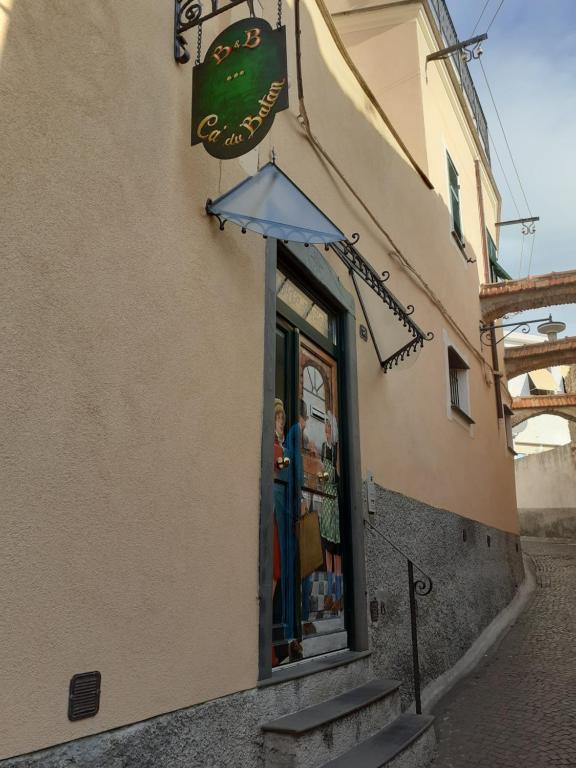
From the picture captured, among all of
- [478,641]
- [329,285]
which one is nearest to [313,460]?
[329,285]

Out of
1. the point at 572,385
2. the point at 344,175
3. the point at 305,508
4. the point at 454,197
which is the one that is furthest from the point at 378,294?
the point at 572,385

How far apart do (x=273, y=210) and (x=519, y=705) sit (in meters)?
4.38

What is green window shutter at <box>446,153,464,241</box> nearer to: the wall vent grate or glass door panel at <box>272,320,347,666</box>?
glass door panel at <box>272,320,347,666</box>

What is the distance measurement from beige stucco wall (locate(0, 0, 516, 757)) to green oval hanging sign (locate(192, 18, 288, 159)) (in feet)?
0.50

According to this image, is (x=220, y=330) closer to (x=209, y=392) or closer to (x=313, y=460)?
(x=209, y=392)

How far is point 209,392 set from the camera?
3184 millimetres

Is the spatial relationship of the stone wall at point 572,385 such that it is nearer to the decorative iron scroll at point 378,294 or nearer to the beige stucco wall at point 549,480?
the beige stucco wall at point 549,480

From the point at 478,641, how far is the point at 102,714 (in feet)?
20.5

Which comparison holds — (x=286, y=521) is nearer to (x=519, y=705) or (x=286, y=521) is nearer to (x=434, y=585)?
(x=519, y=705)

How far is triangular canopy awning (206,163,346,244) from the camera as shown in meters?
3.36

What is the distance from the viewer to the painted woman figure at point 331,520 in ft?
14.9

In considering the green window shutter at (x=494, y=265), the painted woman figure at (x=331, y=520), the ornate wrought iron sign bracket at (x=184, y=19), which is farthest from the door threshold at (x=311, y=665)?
the green window shutter at (x=494, y=265)

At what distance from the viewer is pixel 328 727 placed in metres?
3.32

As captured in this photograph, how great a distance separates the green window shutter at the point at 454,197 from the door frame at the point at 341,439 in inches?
200
